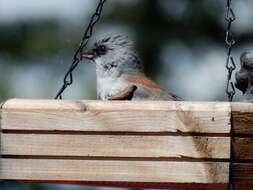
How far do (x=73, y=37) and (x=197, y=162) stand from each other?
6204 millimetres

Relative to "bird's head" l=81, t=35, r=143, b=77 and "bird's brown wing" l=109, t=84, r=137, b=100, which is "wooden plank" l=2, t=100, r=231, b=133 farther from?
"bird's head" l=81, t=35, r=143, b=77

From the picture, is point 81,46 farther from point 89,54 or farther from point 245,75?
point 245,75

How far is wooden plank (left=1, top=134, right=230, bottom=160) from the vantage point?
456cm

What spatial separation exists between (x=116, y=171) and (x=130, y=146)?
10 cm

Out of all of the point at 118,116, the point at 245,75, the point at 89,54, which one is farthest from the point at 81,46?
the point at 118,116

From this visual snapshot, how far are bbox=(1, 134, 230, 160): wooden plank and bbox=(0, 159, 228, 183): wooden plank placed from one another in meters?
0.03

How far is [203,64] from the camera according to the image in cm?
1068

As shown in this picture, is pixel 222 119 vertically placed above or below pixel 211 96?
above

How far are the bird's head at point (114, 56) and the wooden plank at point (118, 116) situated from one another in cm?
126

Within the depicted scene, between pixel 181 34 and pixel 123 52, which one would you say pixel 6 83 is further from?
pixel 123 52

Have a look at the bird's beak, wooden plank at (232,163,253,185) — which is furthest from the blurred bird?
the bird's beak

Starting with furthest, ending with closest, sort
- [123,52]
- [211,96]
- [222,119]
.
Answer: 1. [211,96]
2. [123,52]
3. [222,119]

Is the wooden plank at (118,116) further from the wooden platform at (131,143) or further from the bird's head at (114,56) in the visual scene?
the bird's head at (114,56)

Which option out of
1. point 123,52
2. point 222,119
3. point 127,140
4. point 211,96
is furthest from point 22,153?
point 211,96
